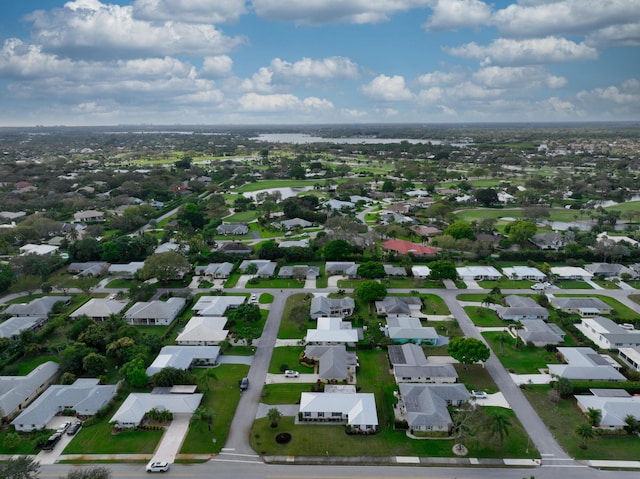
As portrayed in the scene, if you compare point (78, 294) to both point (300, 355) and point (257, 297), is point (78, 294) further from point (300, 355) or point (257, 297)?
point (300, 355)

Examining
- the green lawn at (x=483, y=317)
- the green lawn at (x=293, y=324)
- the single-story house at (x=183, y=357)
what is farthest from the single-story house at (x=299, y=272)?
the green lawn at (x=483, y=317)

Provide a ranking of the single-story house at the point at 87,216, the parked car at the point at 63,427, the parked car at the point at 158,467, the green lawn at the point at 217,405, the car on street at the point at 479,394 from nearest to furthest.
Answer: the parked car at the point at 158,467 → the green lawn at the point at 217,405 → the parked car at the point at 63,427 → the car on street at the point at 479,394 → the single-story house at the point at 87,216

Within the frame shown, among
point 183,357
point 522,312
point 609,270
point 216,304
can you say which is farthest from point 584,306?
point 183,357

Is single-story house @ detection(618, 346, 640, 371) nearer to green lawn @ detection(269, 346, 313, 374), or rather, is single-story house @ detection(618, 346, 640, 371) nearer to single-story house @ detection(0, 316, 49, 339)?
green lawn @ detection(269, 346, 313, 374)

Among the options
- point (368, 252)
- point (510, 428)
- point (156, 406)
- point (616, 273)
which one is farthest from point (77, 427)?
point (616, 273)

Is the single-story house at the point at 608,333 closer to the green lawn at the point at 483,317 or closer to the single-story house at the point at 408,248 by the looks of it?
the green lawn at the point at 483,317

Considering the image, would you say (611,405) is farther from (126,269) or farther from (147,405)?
(126,269)

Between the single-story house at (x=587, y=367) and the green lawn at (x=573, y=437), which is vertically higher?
the single-story house at (x=587, y=367)
